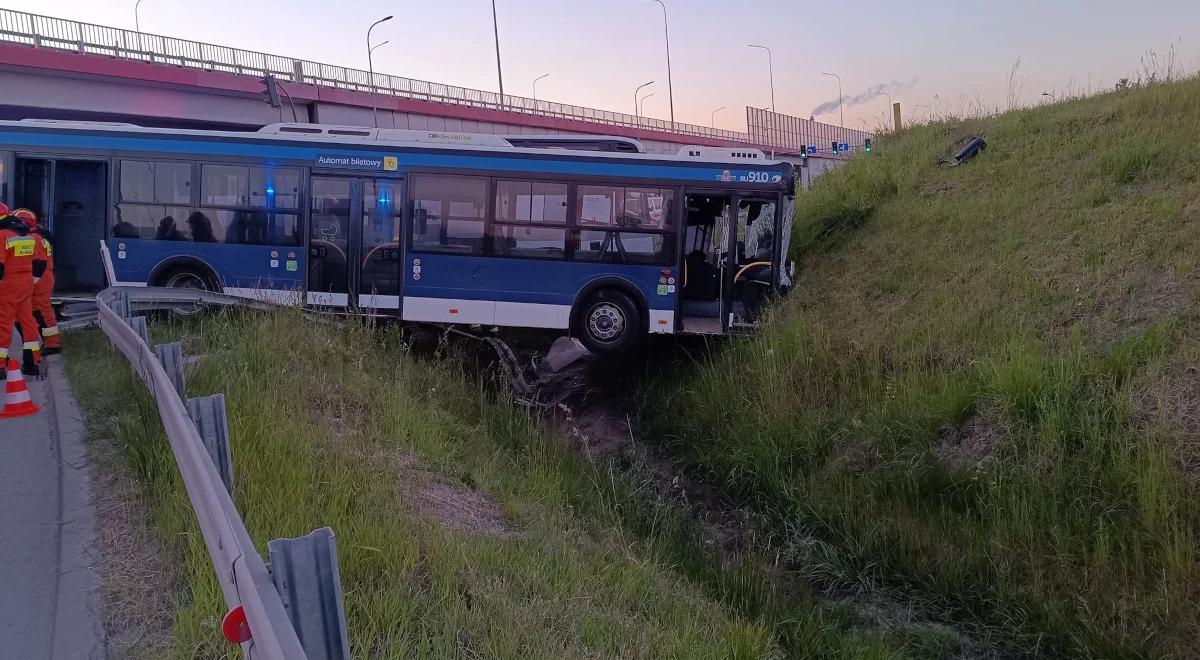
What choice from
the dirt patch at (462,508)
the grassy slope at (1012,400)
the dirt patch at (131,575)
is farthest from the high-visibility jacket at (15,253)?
the grassy slope at (1012,400)

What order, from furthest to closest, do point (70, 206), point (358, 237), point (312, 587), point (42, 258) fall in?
point (70, 206) → point (358, 237) → point (42, 258) → point (312, 587)

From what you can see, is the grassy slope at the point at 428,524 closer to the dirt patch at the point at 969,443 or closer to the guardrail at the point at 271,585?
the guardrail at the point at 271,585

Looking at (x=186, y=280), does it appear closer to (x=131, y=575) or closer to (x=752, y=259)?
(x=752, y=259)

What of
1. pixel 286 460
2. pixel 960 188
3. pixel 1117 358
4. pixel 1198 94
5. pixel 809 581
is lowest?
pixel 809 581

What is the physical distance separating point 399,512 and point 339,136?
9366 millimetres

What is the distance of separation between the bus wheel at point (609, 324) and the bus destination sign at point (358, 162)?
3502 mm

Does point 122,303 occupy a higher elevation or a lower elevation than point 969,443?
higher

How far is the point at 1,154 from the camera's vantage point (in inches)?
478

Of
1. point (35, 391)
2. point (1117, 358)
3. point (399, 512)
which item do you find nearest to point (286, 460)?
point (399, 512)

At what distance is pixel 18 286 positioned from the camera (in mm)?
7965

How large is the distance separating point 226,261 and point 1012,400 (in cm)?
1054

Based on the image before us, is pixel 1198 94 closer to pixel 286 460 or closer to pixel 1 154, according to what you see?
pixel 286 460

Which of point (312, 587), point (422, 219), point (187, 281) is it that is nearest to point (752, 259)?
point (422, 219)

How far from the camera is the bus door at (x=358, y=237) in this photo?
12.4 m
